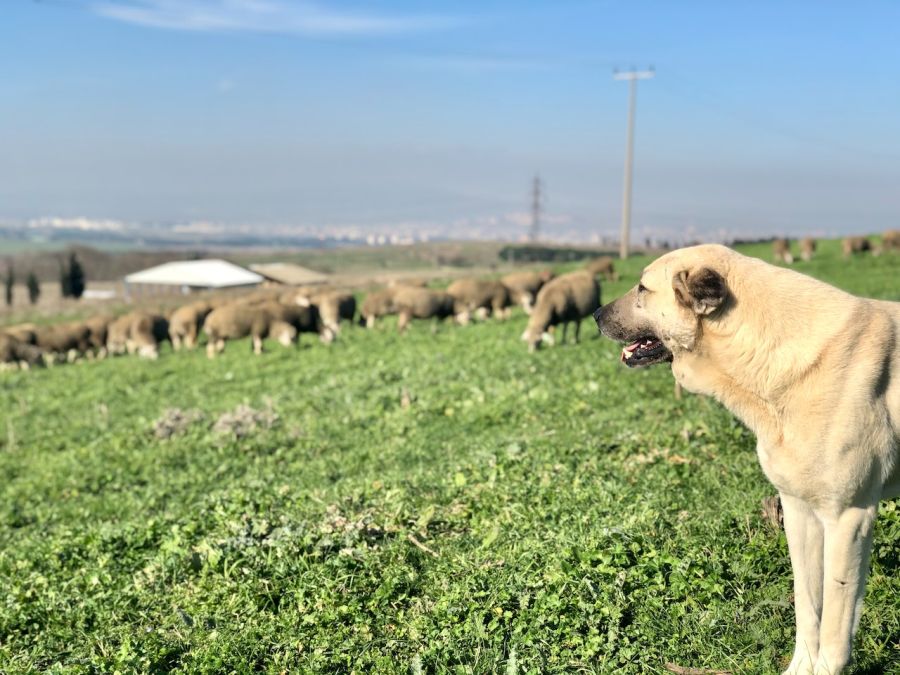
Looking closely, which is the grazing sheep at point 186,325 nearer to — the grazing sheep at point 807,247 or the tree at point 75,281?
the grazing sheep at point 807,247

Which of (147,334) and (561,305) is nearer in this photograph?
(561,305)

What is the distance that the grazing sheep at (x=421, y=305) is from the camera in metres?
31.1

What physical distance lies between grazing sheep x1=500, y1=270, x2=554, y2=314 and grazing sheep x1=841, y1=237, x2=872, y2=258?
1822cm

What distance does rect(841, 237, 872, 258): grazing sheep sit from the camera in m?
42.3

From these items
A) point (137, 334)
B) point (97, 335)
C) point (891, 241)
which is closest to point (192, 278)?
point (97, 335)

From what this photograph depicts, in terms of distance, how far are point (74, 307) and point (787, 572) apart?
186ft

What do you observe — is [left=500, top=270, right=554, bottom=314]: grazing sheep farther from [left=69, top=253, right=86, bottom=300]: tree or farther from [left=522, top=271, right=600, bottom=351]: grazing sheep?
[left=69, top=253, right=86, bottom=300]: tree

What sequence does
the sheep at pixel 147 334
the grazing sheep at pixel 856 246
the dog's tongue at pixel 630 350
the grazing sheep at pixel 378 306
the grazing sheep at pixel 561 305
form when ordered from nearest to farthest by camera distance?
the dog's tongue at pixel 630 350, the grazing sheep at pixel 561 305, the sheep at pixel 147 334, the grazing sheep at pixel 378 306, the grazing sheep at pixel 856 246

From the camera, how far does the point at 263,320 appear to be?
2969 centimetres

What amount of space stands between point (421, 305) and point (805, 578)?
26.8 m

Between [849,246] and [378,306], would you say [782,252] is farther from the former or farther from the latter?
[378,306]

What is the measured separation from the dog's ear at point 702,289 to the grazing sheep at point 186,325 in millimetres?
30892

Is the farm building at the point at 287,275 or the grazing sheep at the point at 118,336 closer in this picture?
the grazing sheep at the point at 118,336

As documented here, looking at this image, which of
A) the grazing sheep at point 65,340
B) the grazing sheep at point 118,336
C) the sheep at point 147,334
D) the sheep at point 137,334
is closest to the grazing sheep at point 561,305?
the sheep at point 147,334
